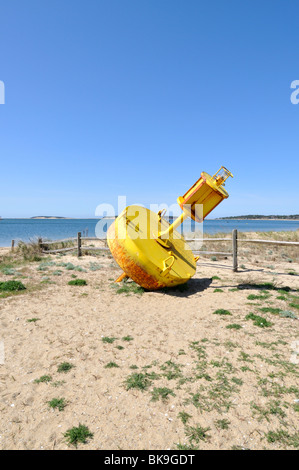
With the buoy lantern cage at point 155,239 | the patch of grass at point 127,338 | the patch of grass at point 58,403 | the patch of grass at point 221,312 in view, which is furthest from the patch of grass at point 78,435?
the buoy lantern cage at point 155,239

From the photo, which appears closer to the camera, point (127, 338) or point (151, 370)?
point (151, 370)

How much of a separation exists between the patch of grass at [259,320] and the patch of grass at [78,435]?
4.22 meters

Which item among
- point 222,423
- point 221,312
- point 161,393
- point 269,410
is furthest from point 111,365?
point 221,312

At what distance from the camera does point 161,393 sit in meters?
3.56

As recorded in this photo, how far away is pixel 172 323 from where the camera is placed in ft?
20.0

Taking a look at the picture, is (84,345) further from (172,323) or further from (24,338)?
(172,323)

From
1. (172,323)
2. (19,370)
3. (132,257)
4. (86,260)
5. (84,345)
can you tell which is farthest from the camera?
(86,260)

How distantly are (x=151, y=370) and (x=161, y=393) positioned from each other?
0.60m

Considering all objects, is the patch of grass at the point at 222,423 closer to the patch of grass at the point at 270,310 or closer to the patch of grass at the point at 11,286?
the patch of grass at the point at 270,310

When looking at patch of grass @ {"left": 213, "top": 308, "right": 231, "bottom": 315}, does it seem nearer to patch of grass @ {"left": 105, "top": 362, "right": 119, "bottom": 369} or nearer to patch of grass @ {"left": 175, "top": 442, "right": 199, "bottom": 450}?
patch of grass @ {"left": 105, "top": 362, "right": 119, "bottom": 369}

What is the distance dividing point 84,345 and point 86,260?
10161mm

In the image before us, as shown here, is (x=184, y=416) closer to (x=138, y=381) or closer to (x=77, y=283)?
(x=138, y=381)

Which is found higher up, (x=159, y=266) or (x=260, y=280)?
(x=159, y=266)
